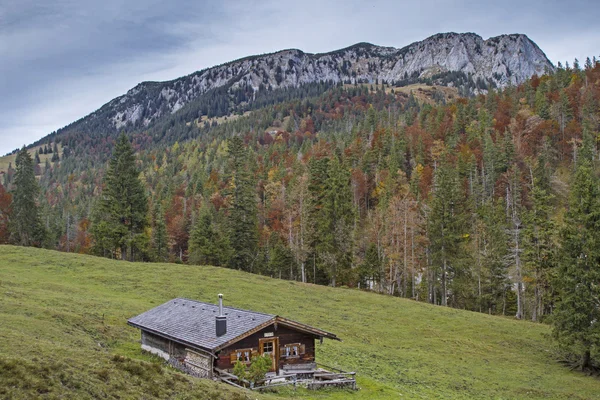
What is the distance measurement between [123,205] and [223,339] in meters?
49.7

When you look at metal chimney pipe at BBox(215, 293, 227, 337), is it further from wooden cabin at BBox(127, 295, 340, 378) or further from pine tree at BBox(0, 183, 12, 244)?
pine tree at BBox(0, 183, 12, 244)

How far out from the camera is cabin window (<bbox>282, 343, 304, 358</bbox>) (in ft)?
93.8

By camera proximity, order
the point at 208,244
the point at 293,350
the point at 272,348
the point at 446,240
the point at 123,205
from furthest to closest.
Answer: the point at 208,244 → the point at 123,205 → the point at 446,240 → the point at 293,350 → the point at 272,348

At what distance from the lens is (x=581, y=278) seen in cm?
3934

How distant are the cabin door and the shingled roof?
1099 mm

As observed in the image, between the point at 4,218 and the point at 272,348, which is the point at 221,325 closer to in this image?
the point at 272,348

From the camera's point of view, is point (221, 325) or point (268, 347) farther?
point (268, 347)

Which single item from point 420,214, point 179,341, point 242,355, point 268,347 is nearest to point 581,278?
point 268,347

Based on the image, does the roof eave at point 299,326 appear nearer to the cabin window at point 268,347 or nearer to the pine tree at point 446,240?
the cabin window at point 268,347

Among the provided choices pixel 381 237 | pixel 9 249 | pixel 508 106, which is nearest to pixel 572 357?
pixel 381 237

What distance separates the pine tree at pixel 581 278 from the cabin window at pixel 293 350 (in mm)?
23898

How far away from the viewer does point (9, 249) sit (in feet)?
200

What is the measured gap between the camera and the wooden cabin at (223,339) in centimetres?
2639

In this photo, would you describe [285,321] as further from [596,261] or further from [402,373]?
[596,261]
